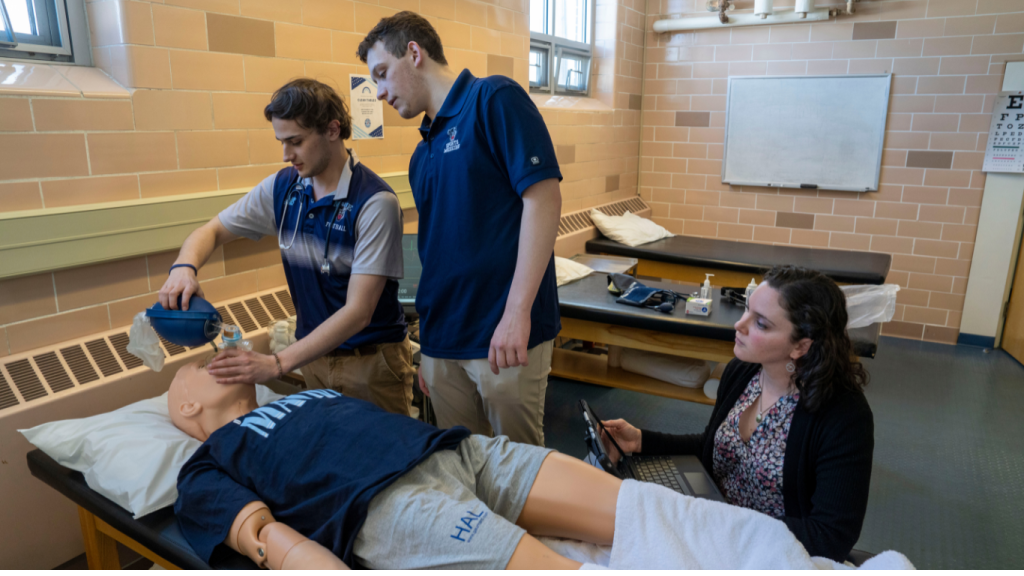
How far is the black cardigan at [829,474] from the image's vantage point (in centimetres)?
142

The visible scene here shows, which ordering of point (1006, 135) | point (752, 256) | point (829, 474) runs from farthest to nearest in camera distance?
point (752, 256), point (1006, 135), point (829, 474)

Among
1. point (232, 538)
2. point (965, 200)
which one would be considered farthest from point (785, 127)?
point (232, 538)

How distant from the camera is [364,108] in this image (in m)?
3.00

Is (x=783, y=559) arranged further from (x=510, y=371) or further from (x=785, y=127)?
(x=785, y=127)

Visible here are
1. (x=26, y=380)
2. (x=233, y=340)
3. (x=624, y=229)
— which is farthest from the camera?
(x=624, y=229)

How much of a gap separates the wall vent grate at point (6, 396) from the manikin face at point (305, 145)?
1.07 m

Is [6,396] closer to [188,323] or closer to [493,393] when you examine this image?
[188,323]

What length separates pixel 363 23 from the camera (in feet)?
9.54

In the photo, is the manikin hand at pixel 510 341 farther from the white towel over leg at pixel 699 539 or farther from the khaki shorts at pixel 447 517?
the white towel over leg at pixel 699 539

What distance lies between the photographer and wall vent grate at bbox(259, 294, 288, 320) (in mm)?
2615

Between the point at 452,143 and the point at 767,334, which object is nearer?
the point at 767,334

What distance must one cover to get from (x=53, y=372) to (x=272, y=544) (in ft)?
3.72

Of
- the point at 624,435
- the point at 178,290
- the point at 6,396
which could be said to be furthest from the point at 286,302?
the point at 624,435

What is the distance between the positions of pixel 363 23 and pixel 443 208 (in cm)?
156
